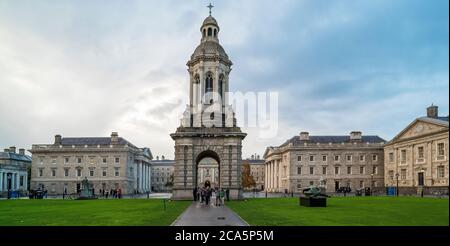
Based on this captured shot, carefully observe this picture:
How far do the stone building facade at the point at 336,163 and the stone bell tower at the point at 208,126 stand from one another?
2057 inches

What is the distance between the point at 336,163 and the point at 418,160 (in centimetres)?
2519

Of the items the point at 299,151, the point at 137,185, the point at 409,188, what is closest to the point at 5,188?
the point at 137,185

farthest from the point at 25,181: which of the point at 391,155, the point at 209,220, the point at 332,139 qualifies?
the point at 209,220

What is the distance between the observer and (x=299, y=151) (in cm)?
10356

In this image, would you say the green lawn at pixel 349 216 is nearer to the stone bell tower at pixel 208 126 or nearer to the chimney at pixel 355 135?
the stone bell tower at pixel 208 126

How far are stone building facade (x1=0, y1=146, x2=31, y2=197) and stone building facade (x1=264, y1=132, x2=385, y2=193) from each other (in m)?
59.8

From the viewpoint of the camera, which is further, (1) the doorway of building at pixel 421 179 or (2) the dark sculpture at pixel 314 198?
(1) the doorway of building at pixel 421 179

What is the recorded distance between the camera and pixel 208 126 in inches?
2028

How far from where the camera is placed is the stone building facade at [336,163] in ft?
331

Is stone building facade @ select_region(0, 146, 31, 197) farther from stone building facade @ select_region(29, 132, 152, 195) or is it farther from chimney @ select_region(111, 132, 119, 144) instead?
chimney @ select_region(111, 132, 119, 144)

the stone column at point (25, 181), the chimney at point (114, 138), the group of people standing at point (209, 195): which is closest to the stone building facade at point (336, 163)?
the chimney at point (114, 138)

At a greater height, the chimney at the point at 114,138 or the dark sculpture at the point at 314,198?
the chimney at the point at 114,138

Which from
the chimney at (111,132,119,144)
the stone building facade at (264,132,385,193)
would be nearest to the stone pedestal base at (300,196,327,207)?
the stone building facade at (264,132,385,193)
